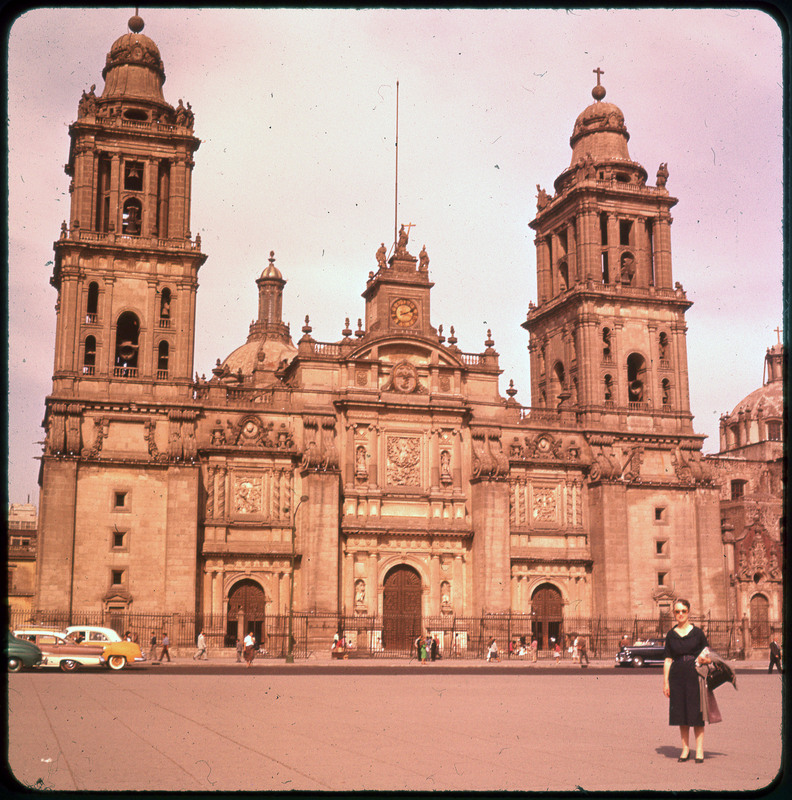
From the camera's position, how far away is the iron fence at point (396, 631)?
47125mm

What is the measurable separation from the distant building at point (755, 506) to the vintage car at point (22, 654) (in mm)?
36836

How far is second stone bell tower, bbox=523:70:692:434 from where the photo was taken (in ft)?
189

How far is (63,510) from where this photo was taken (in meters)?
47.0

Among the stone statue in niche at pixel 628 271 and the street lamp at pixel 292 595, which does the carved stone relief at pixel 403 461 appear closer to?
the street lamp at pixel 292 595

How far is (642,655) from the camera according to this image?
143 feet

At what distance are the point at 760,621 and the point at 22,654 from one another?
46263mm

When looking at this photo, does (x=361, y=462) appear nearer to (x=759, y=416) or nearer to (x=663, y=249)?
(x=663, y=249)

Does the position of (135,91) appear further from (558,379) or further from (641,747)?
(641,747)

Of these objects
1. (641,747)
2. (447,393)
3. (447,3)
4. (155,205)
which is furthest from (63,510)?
(447,3)

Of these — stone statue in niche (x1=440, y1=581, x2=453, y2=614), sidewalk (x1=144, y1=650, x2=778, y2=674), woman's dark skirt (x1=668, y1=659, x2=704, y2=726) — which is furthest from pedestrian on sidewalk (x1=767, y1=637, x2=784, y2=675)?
woman's dark skirt (x1=668, y1=659, x2=704, y2=726)

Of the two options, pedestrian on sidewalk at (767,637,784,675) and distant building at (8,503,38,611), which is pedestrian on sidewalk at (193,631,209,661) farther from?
distant building at (8,503,38,611)

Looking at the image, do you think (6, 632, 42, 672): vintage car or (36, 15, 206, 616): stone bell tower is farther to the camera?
(36, 15, 206, 616): stone bell tower

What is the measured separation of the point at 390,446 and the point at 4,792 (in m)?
43.2

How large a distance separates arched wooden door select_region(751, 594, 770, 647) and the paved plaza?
3629 cm
